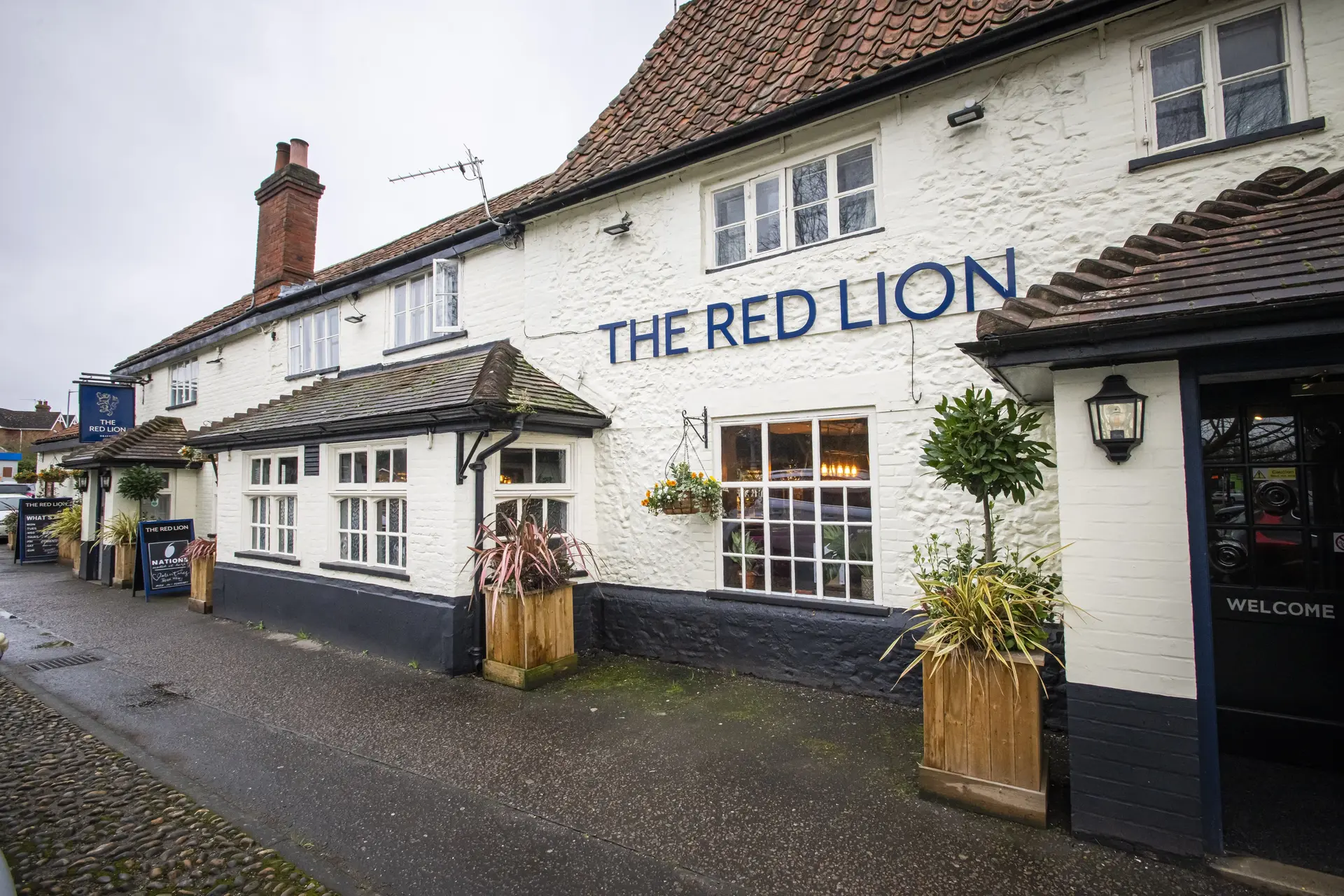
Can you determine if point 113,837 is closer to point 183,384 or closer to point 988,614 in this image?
point 988,614

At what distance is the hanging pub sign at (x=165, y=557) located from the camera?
1163 centimetres

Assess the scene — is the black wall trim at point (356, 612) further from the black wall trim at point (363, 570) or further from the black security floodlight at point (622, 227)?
the black security floodlight at point (622, 227)

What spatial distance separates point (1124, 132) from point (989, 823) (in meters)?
5.16

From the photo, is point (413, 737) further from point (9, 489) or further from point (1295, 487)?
point (9, 489)

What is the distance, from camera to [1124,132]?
4938 mm

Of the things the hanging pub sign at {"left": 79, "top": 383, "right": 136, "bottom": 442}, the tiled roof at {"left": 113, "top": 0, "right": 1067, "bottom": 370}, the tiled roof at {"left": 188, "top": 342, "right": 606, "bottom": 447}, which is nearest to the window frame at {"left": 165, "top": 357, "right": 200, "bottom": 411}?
the hanging pub sign at {"left": 79, "top": 383, "right": 136, "bottom": 442}

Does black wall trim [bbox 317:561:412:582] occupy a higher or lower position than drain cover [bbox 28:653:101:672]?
higher

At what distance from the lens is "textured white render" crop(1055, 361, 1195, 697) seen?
11.2 feet

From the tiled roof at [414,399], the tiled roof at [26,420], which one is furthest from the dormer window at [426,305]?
the tiled roof at [26,420]

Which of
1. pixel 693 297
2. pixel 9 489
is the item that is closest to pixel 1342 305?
pixel 693 297

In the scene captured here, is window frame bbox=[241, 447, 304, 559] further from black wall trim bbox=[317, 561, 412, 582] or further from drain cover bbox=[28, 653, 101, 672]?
drain cover bbox=[28, 653, 101, 672]

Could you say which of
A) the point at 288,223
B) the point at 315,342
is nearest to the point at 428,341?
the point at 315,342

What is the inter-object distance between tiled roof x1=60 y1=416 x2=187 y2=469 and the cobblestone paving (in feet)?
34.5

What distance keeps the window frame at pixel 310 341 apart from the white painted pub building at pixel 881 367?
167cm
